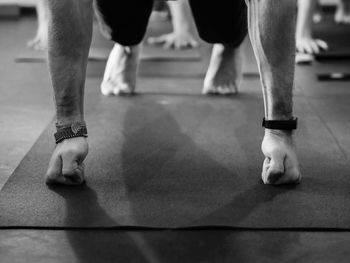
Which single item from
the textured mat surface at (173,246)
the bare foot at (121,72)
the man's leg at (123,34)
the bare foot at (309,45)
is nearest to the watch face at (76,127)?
the textured mat surface at (173,246)

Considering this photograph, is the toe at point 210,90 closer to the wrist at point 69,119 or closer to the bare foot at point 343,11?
the wrist at point 69,119

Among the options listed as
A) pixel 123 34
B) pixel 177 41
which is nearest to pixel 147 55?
pixel 177 41

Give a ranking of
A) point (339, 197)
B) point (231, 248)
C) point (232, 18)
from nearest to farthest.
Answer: point (231, 248) → point (339, 197) → point (232, 18)

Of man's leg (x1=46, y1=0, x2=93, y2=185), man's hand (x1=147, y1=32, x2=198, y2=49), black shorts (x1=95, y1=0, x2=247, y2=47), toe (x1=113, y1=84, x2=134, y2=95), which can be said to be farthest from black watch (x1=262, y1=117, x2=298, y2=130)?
man's hand (x1=147, y1=32, x2=198, y2=49)

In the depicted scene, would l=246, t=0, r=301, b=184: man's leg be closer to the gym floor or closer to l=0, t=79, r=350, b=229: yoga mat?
l=0, t=79, r=350, b=229: yoga mat

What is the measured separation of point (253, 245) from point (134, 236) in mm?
219

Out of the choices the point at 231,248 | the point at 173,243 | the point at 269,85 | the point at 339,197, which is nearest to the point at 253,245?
the point at 231,248

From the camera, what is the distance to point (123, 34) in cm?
229

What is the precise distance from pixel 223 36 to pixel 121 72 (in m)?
0.42

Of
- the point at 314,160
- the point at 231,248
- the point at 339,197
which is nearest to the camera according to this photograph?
the point at 231,248

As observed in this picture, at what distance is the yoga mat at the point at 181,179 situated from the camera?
4.35ft

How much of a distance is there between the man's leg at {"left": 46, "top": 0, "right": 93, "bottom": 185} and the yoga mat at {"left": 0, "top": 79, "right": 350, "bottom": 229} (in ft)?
0.15

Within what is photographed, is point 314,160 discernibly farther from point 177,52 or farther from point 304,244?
point 177,52

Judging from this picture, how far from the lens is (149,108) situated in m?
2.24
